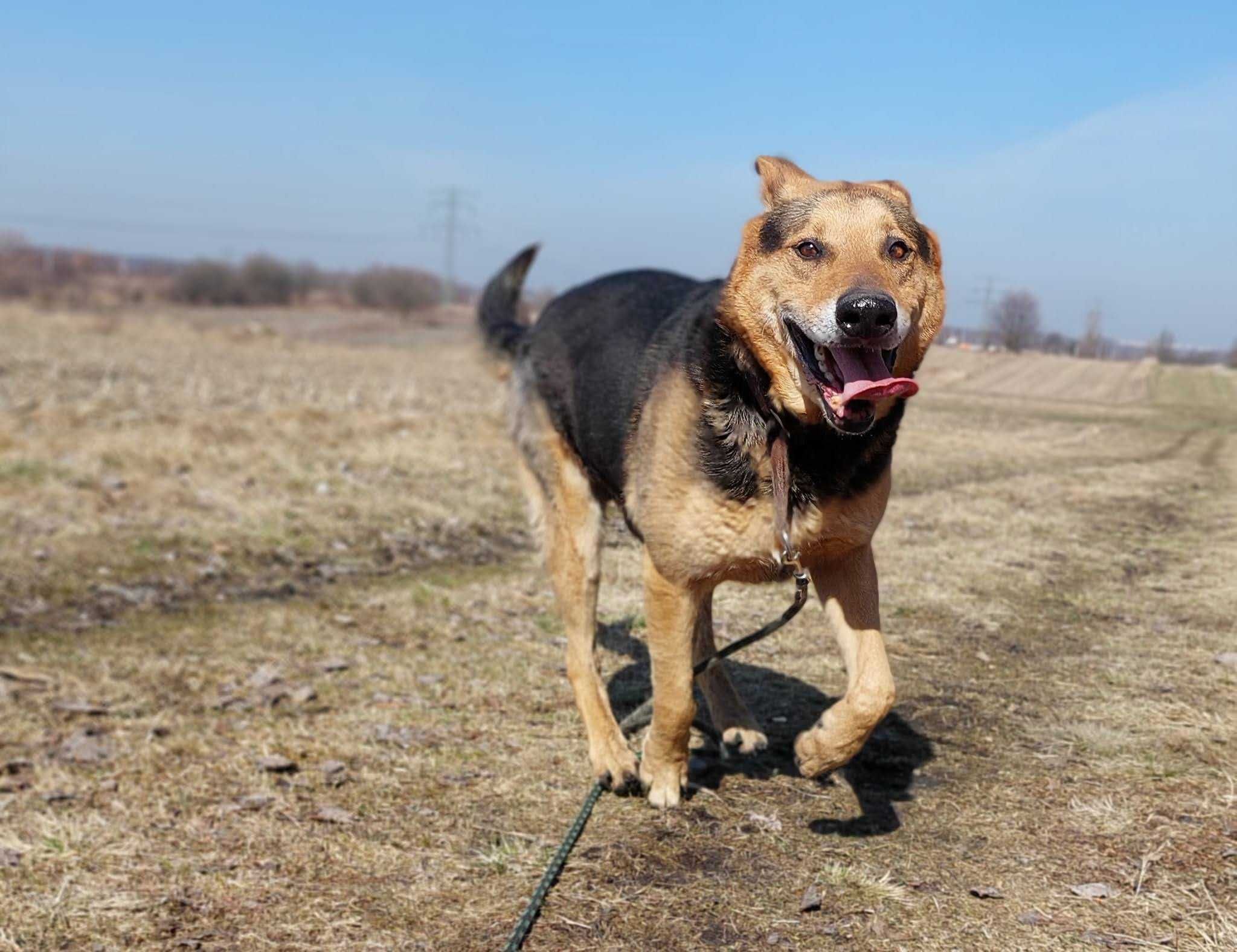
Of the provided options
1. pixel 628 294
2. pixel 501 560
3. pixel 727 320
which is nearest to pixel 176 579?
pixel 501 560

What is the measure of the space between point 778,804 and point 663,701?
624mm

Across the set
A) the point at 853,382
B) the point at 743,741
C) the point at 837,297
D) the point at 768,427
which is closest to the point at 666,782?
the point at 743,741

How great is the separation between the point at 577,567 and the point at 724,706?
0.95 meters

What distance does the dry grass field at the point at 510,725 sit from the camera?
142 inches

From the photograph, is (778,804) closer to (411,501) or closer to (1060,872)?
(1060,872)

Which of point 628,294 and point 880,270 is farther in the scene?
point 628,294

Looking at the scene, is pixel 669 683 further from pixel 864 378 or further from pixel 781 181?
pixel 781 181

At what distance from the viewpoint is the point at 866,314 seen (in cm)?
318

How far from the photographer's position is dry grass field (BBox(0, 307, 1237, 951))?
3.60 meters

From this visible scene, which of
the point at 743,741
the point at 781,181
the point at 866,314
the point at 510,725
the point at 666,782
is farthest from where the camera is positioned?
the point at 510,725

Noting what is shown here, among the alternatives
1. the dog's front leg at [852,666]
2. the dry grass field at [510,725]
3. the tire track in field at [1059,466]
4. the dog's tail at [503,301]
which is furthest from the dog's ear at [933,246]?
the tire track in field at [1059,466]

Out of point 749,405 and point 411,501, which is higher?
point 749,405

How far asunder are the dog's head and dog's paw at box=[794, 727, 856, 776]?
113cm

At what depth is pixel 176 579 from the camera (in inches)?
317
